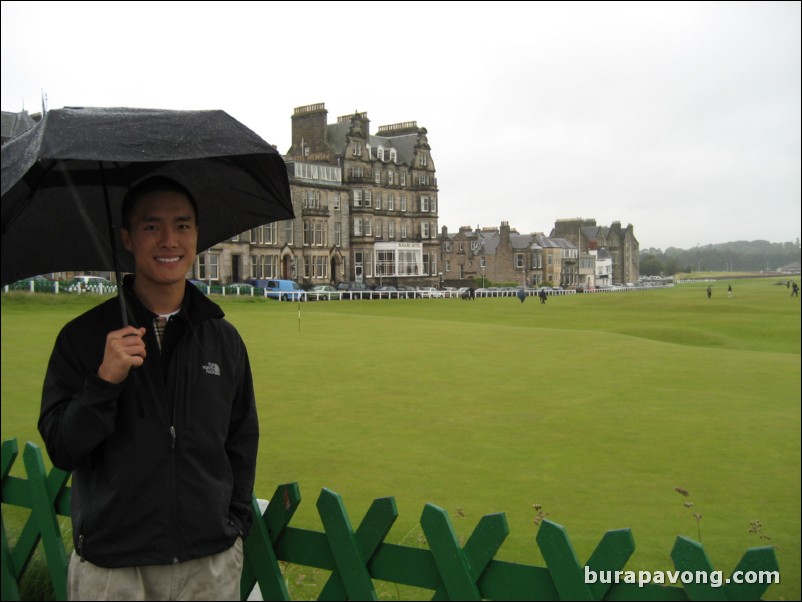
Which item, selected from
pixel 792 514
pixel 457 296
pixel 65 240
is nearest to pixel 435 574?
pixel 65 240

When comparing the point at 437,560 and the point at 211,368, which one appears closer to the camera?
the point at 211,368

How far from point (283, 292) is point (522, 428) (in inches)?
908

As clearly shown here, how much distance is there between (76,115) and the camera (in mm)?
2357

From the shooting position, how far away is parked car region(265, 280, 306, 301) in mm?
29541

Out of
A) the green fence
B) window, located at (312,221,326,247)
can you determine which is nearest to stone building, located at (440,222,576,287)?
window, located at (312,221,326,247)

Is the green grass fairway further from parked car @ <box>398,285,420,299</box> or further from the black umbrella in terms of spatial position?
parked car @ <box>398,285,420,299</box>

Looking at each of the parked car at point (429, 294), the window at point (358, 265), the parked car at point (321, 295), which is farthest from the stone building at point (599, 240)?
the parked car at point (321, 295)

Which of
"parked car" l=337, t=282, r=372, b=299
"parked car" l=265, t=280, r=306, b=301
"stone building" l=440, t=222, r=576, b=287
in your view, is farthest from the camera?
"stone building" l=440, t=222, r=576, b=287

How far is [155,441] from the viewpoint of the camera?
2463 millimetres

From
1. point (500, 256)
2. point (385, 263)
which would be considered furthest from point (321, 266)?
point (500, 256)

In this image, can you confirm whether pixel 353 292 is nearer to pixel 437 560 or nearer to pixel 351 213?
pixel 351 213

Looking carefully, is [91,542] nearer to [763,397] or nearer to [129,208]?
[129,208]

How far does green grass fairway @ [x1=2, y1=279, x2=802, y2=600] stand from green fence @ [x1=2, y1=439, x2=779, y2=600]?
2.83 metres

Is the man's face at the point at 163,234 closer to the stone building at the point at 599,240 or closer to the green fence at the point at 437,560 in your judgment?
the green fence at the point at 437,560
